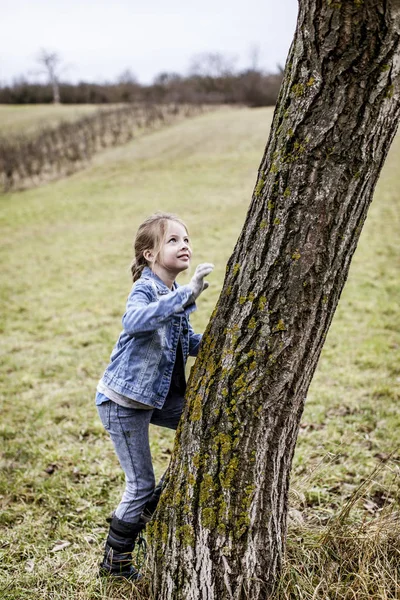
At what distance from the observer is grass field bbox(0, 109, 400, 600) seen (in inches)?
105

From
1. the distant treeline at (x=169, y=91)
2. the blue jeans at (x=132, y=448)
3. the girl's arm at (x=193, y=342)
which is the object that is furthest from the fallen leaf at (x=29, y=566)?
the distant treeline at (x=169, y=91)

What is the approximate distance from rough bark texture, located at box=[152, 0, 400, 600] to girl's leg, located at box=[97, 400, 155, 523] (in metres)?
0.25

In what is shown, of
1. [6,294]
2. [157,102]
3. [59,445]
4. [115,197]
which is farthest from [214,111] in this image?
[59,445]

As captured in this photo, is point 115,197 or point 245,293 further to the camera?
point 115,197

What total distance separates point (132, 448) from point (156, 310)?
834mm

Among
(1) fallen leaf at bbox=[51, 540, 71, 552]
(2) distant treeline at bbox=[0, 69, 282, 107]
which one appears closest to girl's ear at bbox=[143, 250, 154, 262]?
(1) fallen leaf at bbox=[51, 540, 71, 552]

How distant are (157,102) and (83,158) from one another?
577 inches

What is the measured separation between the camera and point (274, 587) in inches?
90.0

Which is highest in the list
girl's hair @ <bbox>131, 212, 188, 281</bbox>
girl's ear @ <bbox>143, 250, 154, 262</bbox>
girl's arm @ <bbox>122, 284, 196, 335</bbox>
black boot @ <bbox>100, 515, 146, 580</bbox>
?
girl's hair @ <bbox>131, 212, 188, 281</bbox>

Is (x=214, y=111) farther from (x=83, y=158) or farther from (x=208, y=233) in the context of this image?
(x=208, y=233)

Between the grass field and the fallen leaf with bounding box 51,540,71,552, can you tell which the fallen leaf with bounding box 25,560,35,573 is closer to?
the grass field

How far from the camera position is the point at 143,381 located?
2.40 meters

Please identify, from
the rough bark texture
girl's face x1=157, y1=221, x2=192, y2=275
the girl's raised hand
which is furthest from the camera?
girl's face x1=157, y1=221, x2=192, y2=275

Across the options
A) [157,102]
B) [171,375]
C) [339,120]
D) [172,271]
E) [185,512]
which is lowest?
[185,512]
